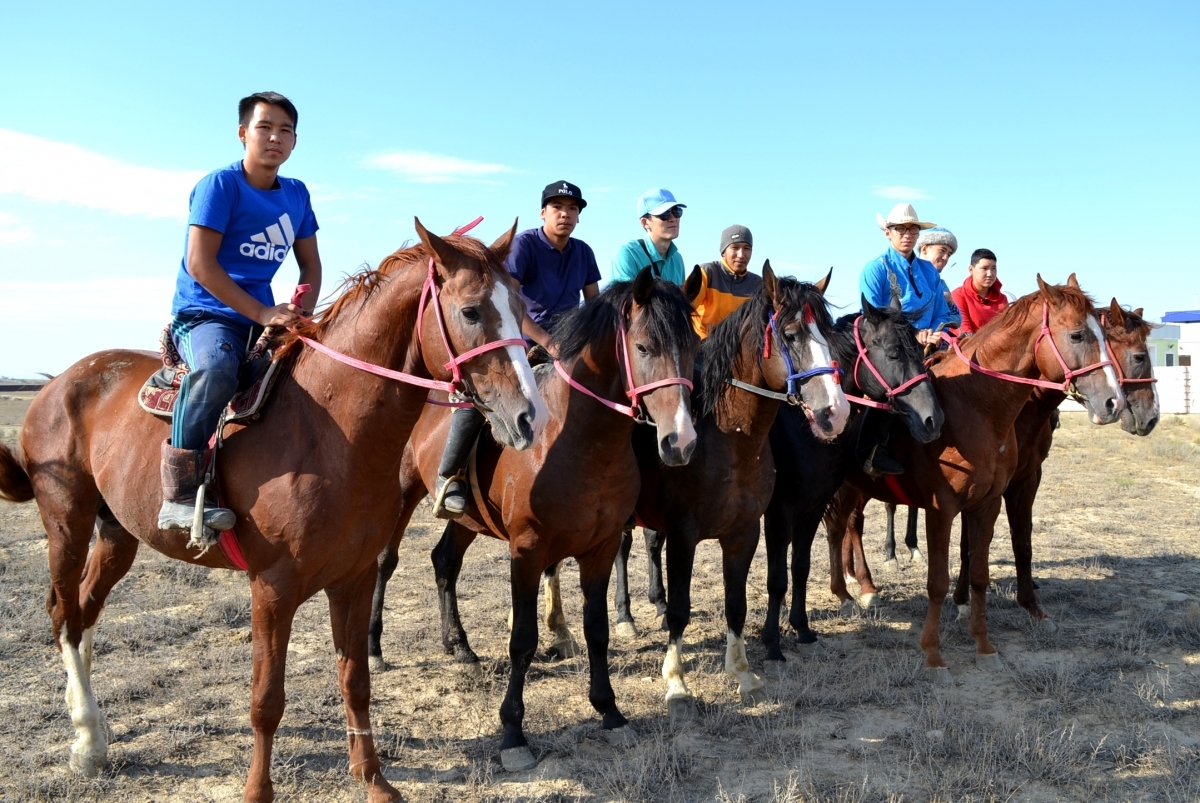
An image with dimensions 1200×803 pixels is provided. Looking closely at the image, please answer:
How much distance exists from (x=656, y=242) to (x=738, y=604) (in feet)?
9.71

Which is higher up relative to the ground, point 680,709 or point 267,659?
point 267,659

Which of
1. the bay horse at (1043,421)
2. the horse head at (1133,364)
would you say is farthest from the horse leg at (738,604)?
the horse head at (1133,364)

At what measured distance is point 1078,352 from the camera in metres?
6.18

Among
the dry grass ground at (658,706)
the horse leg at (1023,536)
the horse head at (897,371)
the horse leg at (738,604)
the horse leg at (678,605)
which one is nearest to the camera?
the dry grass ground at (658,706)

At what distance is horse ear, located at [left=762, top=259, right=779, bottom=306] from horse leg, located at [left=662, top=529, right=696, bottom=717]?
171cm

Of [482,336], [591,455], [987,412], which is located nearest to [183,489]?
[482,336]

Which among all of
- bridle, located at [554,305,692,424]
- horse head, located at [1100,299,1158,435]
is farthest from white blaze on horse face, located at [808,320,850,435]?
horse head, located at [1100,299,1158,435]

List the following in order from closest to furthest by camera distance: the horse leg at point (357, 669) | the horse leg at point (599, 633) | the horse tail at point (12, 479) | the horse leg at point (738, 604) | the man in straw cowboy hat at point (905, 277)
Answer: the horse leg at point (357, 669), the horse tail at point (12, 479), the horse leg at point (599, 633), the horse leg at point (738, 604), the man in straw cowboy hat at point (905, 277)

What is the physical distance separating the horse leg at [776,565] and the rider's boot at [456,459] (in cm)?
268

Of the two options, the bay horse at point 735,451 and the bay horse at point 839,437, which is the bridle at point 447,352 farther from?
the bay horse at point 839,437

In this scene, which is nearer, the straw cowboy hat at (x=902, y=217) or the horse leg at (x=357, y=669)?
the horse leg at (x=357, y=669)

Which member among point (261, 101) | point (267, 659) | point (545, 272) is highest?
point (261, 101)

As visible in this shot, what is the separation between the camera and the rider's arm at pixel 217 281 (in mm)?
3686

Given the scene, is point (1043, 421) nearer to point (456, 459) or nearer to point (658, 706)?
point (658, 706)
